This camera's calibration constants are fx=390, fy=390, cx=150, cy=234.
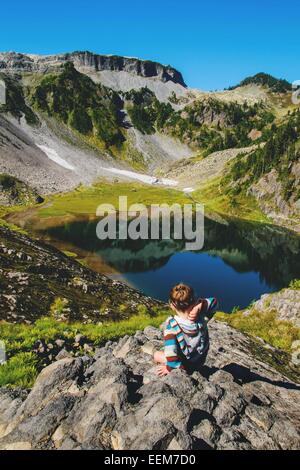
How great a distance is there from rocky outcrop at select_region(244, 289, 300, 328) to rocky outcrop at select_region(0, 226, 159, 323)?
1193 cm

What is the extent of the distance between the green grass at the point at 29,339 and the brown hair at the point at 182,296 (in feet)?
19.3

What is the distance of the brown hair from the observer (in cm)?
1098

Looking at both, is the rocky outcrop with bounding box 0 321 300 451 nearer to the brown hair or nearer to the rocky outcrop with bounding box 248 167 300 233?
the brown hair

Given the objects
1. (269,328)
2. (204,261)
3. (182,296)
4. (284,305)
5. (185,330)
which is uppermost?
(182,296)

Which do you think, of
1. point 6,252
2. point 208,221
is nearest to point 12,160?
point 208,221

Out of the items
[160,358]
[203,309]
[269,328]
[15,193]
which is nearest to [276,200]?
Answer: [15,193]

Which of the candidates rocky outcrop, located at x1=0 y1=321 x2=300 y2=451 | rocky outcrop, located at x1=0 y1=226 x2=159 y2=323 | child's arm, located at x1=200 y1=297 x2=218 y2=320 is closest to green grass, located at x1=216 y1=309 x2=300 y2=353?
rocky outcrop, located at x1=0 y1=226 x2=159 y2=323

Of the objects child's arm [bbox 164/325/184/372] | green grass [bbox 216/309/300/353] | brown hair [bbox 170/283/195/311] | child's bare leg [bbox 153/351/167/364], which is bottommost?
green grass [bbox 216/309/300/353]

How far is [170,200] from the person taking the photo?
15700 cm

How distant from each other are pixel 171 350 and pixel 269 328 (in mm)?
20576

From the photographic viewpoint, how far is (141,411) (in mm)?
9344

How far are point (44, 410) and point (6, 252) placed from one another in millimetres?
32149

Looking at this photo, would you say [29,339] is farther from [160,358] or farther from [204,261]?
[204,261]

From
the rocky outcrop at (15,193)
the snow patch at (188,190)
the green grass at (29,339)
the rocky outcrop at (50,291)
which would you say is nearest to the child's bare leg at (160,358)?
the green grass at (29,339)
